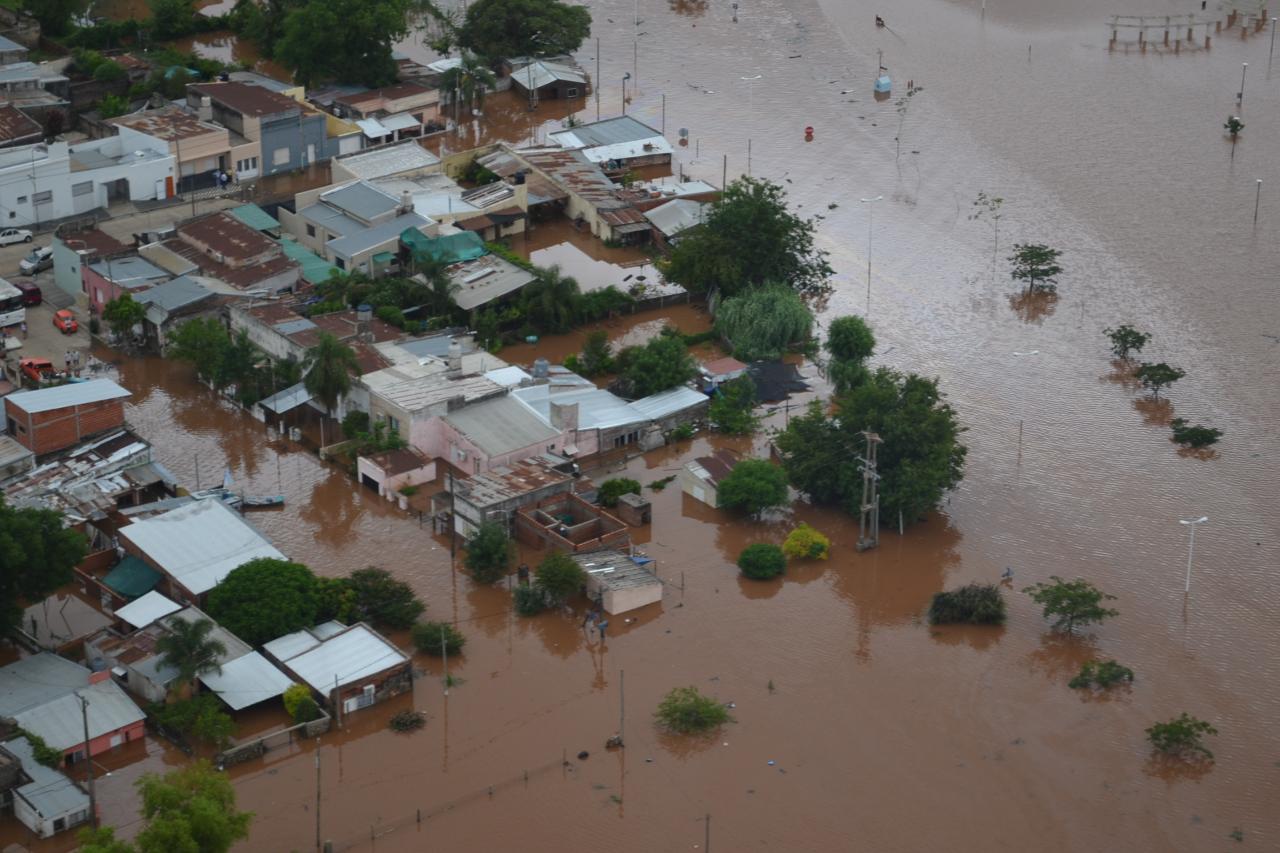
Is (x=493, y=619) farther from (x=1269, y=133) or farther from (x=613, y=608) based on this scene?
(x=1269, y=133)

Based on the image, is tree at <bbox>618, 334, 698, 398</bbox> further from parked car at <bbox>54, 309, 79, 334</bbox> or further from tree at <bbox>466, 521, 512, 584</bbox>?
parked car at <bbox>54, 309, 79, 334</bbox>

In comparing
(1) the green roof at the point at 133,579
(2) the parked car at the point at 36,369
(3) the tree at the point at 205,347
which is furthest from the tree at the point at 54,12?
(1) the green roof at the point at 133,579

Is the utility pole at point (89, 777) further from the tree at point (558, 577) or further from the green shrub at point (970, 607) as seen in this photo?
the green shrub at point (970, 607)

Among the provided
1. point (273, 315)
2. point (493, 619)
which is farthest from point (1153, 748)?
point (273, 315)

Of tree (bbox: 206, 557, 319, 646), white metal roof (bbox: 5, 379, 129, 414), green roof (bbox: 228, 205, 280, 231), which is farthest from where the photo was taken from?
green roof (bbox: 228, 205, 280, 231)

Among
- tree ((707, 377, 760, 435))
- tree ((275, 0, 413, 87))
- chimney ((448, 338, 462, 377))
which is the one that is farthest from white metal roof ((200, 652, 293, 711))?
tree ((275, 0, 413, 87))

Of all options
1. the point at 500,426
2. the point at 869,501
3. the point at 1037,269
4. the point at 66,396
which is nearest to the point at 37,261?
the point at 66,396

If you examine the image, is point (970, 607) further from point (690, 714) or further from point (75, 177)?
point (75, 177)
